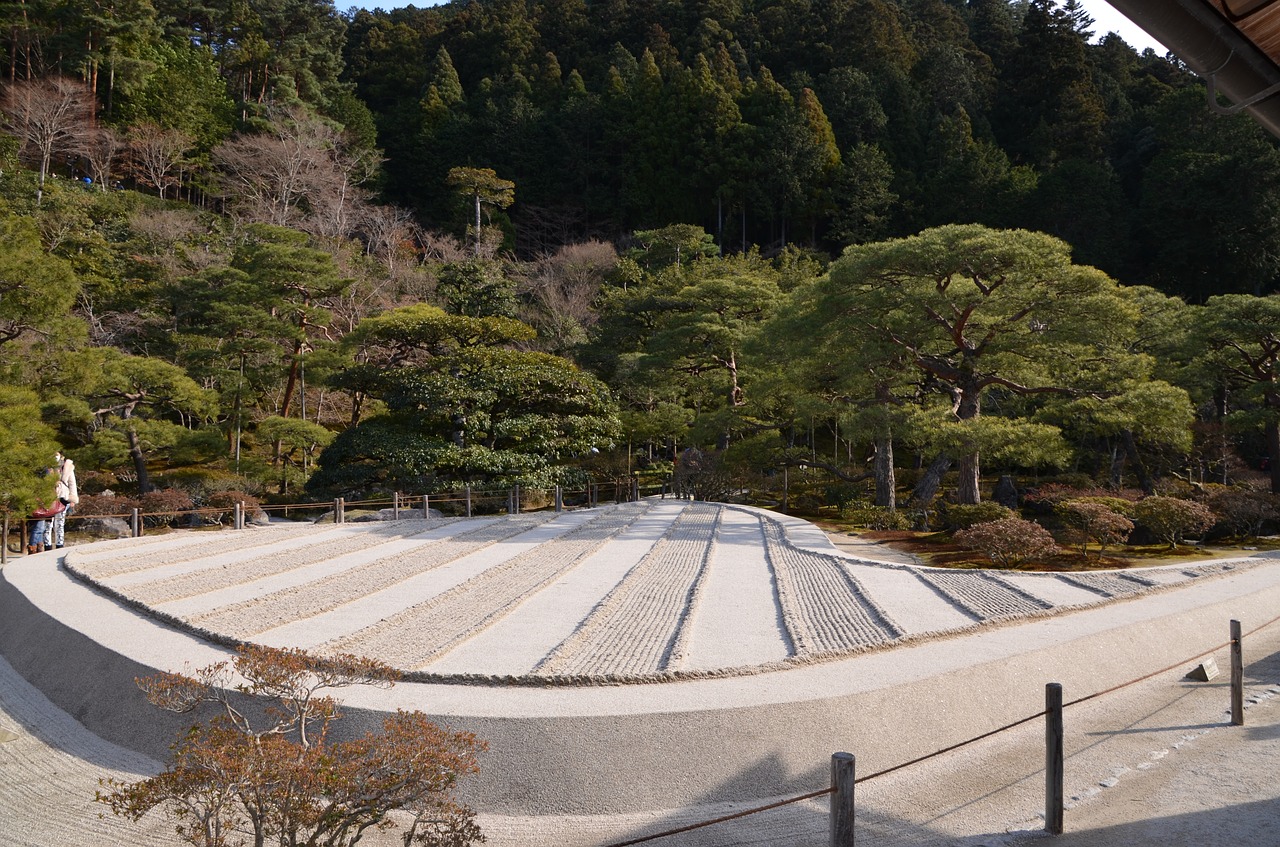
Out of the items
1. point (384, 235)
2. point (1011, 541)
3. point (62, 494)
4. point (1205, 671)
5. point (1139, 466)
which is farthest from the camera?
point (384, 235)

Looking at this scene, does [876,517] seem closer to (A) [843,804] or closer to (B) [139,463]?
(A) [843,804]

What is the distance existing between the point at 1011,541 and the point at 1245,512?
5934mm

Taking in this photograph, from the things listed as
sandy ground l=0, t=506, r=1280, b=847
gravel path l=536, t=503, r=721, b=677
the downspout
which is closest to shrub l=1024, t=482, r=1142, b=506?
gravel path l=536, t=503, r=721, b=677

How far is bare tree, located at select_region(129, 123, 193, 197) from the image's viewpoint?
87.2 ft

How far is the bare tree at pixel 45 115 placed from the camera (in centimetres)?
2369

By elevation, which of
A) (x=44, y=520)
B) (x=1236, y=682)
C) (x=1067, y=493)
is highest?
(x=1067, y=493)

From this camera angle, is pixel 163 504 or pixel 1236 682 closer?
pixel 1236 682

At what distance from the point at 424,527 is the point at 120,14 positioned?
26.1 m

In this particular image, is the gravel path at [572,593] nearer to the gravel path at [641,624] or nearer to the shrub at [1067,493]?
the gravel path at [641,624]

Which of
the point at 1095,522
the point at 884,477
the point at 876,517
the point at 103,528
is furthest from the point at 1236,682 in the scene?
the point at 103,528

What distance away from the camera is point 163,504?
13742mm

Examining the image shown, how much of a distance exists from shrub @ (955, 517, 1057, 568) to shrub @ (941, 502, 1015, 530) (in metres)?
2.16

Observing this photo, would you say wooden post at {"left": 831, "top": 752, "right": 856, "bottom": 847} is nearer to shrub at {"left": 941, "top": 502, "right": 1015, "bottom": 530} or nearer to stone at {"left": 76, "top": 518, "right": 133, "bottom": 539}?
shrub at {"left": 941, "top": 502, "right": 1015, "bottom": 530}

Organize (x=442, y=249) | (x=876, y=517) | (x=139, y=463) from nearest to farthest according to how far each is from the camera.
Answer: (x=876, y=517)
(x=139, y=463)
(x=442, y=249)
